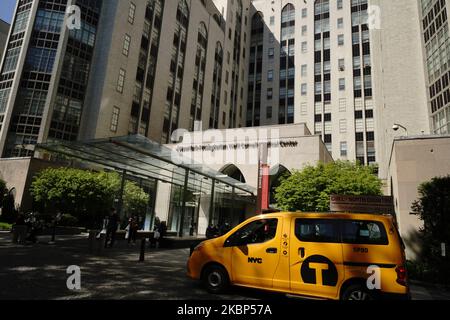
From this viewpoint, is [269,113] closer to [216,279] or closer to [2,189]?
[2,189]

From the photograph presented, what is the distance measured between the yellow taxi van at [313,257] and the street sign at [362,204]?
290 inches

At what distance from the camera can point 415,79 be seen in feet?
110

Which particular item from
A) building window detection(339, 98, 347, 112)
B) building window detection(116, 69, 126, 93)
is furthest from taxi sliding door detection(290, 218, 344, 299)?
building window detection(339, 98, 347, 112)

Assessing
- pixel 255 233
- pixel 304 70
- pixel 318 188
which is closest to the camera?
pixel 255 233

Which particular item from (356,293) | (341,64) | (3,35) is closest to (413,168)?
(356,293)

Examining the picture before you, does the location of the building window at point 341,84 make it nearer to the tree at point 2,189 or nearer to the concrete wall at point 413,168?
the concrete wall at point 413,168

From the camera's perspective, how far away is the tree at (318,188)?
2212 centimetres

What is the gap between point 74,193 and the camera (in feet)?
79.5

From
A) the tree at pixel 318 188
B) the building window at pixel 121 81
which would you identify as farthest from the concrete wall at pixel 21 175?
the tree at pixel 318 188

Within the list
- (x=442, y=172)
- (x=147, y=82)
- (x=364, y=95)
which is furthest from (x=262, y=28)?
(x=442, y=172)

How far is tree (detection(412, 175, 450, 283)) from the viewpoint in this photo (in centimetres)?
1059

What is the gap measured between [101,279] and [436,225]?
35.6 feet

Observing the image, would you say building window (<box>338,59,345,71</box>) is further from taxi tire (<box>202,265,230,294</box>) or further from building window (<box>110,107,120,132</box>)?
taxi tire (<box>202,265,230,294</box>)

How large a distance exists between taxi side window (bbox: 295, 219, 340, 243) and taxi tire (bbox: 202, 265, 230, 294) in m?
1.92
